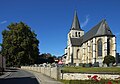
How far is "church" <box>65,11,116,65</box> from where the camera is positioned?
A: 297 feet

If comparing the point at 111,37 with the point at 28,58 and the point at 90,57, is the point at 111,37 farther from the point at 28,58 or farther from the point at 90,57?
the point at 28,58

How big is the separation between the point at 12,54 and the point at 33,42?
27.6ft

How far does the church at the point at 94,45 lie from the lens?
90500mm

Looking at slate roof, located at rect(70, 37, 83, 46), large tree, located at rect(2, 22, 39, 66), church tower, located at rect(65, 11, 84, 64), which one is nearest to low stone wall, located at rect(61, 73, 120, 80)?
large tree, located at rect(2, 22, 39, 66)

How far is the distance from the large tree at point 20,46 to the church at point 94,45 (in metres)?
21.5

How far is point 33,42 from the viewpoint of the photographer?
87.4m

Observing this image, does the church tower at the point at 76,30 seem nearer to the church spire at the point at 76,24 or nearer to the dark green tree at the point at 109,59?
the church spire at the point at 76,24

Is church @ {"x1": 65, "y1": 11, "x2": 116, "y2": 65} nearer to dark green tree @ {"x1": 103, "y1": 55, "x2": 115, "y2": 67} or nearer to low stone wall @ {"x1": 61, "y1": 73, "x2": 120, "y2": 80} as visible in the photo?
dark green tree @ {"x1": 103, "y1": 55, "x2": 115, "y2": 67}

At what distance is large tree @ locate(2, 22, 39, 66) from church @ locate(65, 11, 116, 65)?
21.5m

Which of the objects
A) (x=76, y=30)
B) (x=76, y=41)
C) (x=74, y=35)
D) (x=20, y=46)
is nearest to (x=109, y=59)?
(x=20, y=46)

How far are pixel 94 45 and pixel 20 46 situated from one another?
26234 mm

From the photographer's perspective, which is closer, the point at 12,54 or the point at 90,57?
the point at 12,54

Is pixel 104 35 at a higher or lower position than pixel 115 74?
higher

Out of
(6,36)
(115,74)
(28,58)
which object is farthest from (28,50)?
(115,74)
